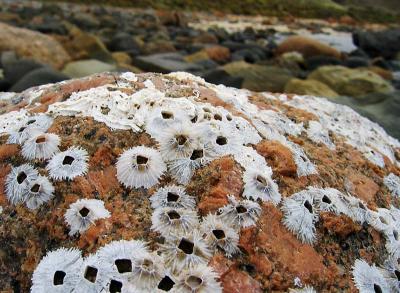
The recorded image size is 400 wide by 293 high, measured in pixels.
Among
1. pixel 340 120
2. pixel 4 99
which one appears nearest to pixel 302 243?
pixel 340 120

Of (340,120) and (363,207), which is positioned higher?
(363,207)

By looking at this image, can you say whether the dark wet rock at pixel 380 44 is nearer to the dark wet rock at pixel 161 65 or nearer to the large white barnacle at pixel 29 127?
the dark wet rock at pixel 161 65

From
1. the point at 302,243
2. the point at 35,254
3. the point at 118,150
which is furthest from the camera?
the point at 118,150

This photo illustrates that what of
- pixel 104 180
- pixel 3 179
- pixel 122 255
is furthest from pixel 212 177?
pixel 3 179

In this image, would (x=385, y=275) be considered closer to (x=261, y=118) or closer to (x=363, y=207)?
(x=363, y=207)

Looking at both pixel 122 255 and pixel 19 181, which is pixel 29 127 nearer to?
pixel 19 181

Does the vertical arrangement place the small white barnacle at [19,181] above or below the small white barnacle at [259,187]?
below

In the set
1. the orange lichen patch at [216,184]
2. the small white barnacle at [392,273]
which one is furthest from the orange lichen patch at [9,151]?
the small white barnacle at [392,273]
